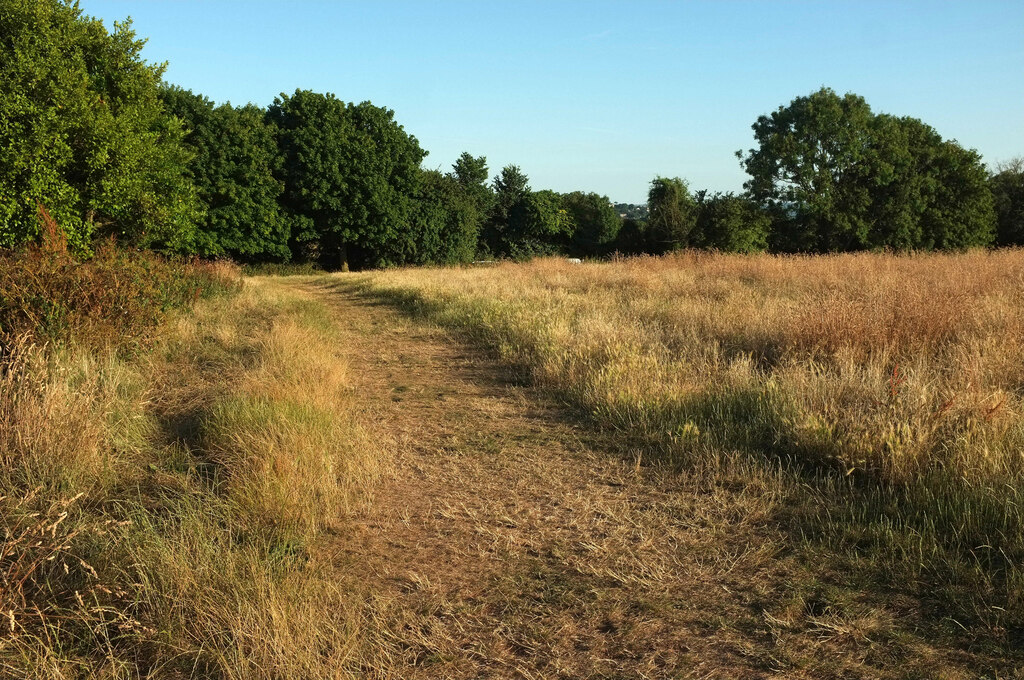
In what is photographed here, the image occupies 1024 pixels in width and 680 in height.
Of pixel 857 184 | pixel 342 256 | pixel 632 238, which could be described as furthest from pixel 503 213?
pixel 857 184

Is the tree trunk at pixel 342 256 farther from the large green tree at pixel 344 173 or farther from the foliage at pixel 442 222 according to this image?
the foliage at pixel 442 222

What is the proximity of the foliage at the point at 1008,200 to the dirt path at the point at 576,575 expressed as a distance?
160 feet

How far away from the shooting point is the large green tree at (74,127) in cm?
1328

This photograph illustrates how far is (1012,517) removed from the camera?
2975 mm

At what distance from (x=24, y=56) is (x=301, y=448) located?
48.5ft

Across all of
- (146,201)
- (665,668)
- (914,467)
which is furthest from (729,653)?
Result: (146,201)

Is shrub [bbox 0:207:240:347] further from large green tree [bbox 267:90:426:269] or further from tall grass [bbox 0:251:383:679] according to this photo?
large green tree [bbox 267:90:426:269]

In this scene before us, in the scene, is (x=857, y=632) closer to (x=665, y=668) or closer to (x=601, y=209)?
(x=665, y=668)

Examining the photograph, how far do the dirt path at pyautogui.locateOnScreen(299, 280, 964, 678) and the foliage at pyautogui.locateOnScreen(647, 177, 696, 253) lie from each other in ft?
124

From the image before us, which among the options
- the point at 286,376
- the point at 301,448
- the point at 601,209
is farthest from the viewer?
the point at 601,209

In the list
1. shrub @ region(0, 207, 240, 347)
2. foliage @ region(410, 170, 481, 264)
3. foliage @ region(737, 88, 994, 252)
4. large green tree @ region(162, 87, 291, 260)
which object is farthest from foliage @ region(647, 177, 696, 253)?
shrub @ region(0, 207, 240, 347)

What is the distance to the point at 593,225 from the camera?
5566 cm

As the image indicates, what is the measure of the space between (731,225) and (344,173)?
2364cm

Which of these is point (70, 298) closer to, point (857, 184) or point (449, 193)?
point (449, 193)
